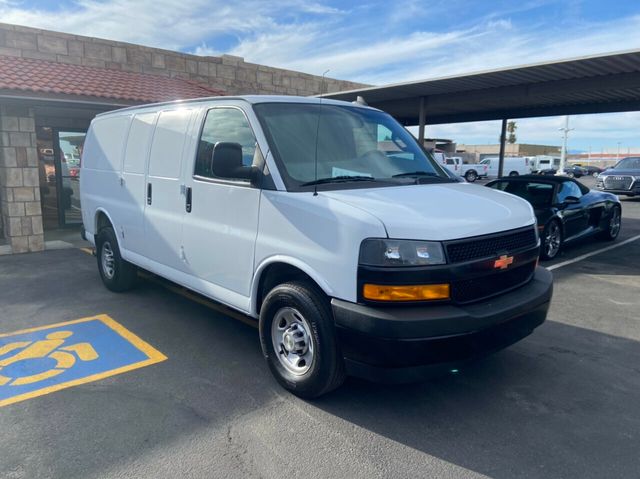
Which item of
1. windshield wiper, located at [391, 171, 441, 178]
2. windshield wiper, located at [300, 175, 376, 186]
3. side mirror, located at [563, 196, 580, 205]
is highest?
windshield wiper, located at [391, 171, 441, 178]

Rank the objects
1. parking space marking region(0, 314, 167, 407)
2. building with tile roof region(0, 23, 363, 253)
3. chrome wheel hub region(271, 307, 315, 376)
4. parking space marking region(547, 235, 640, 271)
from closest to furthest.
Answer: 1. chrome wheel hub region(271, 307, 315, 376)
2. parking space marking region(0, 314, 167, 407)
3. parking space marking region(547, 235, 640, 271)
4. building with tile roof region(0, 23, 363, 253)

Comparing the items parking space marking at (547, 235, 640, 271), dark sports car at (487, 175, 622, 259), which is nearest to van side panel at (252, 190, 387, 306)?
parking space marking at (547, 235, 640, 271)

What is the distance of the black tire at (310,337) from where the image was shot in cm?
319

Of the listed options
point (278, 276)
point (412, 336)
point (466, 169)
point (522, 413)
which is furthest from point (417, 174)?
point (466, 169)

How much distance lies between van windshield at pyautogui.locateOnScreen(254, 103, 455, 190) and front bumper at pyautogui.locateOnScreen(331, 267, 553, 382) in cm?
107

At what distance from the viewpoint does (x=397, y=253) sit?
9.68 ft

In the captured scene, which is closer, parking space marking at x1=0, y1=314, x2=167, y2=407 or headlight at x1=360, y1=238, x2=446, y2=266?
headlight at x1=360, y1=238, x2=446, y2=266

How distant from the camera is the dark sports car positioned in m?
8.45

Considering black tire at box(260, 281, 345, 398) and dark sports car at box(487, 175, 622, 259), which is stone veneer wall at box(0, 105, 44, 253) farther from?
dark sports car at box(487, 175, 622, 259)

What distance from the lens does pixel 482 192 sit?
399 centimetres

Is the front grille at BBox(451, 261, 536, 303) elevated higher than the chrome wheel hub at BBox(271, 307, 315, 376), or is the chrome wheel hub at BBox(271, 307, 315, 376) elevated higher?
the front grille at BBox(451, 261, 536, 303)

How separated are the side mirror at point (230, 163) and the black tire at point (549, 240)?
6.31 metres

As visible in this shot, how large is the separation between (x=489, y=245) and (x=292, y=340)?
153cm

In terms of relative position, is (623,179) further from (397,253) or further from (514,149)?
(514,149)
